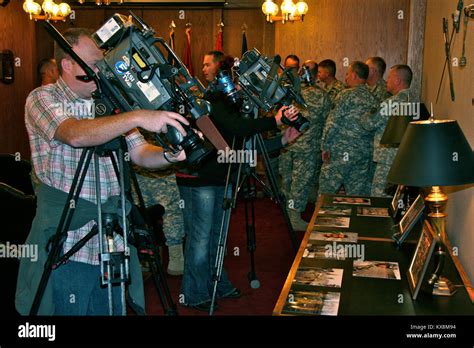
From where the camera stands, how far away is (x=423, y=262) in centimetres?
199

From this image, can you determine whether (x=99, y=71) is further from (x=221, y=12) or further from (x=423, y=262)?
(x=221, y=12)

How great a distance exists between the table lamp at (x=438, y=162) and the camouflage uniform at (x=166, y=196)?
7.08 ft

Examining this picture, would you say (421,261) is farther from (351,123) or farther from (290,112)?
(351,123)

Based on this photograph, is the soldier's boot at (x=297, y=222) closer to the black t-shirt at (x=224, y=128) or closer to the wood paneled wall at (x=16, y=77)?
the black t-shirt at (x=224, y=128)

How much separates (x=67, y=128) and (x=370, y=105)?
152 inches

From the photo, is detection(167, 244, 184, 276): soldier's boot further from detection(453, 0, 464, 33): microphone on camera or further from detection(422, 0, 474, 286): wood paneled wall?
detection(453, 0, 464, 33): microphone on camera

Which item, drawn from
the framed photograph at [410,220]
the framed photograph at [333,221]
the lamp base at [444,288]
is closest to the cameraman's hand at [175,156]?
the lamp base at [444,288]

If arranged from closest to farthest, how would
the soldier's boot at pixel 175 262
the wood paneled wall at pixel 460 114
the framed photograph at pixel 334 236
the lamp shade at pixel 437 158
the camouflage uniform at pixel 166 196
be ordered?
the lamp shade at pixel 437 158, the wood paneled wall at pixel 460 114, the framed photograph at pixel 334 236, the camouflage uniform at pixel 166 196, the soldier's boot at pixel 175 262

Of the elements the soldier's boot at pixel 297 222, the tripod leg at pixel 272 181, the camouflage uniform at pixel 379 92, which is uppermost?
the camouflage uniform at pixel 379 92

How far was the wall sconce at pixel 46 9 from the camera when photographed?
24.2ft

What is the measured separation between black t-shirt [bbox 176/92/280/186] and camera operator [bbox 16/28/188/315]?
1.18 m

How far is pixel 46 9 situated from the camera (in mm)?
7645

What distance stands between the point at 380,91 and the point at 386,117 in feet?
3.39

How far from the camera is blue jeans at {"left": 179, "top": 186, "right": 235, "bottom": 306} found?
→ 3389 millimetres
